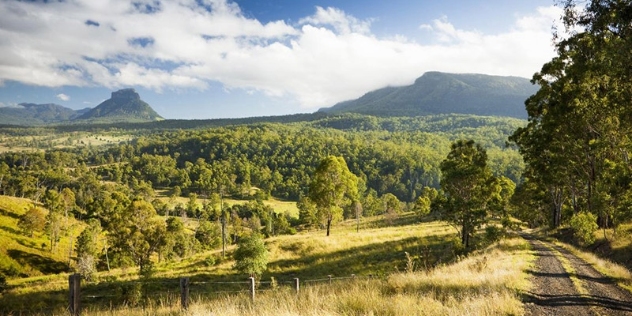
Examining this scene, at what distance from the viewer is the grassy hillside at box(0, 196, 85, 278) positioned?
2950 inches

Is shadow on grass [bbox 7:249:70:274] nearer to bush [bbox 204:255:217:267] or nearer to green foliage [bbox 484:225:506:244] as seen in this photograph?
bush [bbox 204:255:217:267]

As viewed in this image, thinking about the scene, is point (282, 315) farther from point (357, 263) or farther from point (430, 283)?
point (357, 263)

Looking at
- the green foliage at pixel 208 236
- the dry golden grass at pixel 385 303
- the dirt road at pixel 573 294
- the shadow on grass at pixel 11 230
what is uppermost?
the dry golden grass at pixel 385 303

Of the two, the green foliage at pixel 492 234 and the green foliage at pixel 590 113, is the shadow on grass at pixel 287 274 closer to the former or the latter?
the green foliage at pixel 492 234

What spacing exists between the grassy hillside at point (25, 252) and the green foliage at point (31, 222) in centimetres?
212

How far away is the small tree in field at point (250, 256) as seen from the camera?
31.9m

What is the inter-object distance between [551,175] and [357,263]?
23.8 meters

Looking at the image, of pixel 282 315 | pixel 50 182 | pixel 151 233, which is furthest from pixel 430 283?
pixel 50 182

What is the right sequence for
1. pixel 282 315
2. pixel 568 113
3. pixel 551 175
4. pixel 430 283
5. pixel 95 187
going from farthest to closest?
pixel 95 187
pixel 551 175
pixel 568 113
pixel 430 283
pixel 282 315

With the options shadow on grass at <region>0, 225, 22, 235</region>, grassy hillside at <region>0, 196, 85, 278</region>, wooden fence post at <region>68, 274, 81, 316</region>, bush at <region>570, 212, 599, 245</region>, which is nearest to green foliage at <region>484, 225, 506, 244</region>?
bush at <region>570, 212, 599, 245</region>

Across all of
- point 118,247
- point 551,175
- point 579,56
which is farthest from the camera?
point 118,247

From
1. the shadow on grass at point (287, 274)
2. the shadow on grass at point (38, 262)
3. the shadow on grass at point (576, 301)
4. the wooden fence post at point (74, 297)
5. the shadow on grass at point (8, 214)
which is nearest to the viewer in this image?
the wooden fence post at point (74, 297)

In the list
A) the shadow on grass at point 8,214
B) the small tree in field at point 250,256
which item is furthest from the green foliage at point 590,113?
the shadow on grass at point 8,214

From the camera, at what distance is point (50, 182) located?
176m
